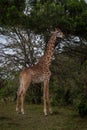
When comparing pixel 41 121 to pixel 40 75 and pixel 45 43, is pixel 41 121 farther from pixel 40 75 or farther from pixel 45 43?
pixel 45 43

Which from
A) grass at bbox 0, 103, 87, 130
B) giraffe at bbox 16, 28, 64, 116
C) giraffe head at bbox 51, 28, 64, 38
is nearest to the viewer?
grass at bbox 0, 103, 87, 130

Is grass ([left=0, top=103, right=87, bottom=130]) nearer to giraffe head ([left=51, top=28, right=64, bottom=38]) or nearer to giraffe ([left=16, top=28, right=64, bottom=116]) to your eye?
giraffe ([left=16, top=28, right=64, bottom=116])

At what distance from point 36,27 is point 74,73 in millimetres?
4805

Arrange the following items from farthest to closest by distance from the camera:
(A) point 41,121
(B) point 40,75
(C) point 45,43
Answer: (C) point 45,43 → (B) point 40,75 → (A) point 41,121

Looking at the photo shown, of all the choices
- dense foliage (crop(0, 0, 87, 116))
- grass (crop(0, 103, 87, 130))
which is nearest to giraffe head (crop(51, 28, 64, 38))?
dense foliage (crop(0, 0, 87, 116))

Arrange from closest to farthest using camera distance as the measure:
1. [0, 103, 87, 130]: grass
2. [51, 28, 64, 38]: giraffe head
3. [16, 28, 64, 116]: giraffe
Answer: [0, 103, 87, 130]: grass, [51, 28, 64, 38]: giraffe head, [16, 28, 64, 116]: giraffe

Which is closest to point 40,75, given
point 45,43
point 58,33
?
point 58,33

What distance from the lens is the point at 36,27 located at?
11.0 metres

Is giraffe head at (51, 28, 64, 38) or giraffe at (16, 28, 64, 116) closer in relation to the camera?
giraffe head at (51, 28, 64, 38)

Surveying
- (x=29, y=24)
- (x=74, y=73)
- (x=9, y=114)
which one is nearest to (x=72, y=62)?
(x=74, y=73)

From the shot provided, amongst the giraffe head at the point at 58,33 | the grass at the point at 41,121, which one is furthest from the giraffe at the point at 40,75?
the giraffe head at the point at 58,33

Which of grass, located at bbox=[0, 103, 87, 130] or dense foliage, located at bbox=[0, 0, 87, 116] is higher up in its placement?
dense foliage, located at bbox=[0, 0, 87, 116]

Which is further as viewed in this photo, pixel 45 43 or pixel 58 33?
pixel 45 43

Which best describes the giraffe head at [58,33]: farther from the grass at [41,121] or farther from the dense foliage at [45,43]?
the grass at [41,121]
